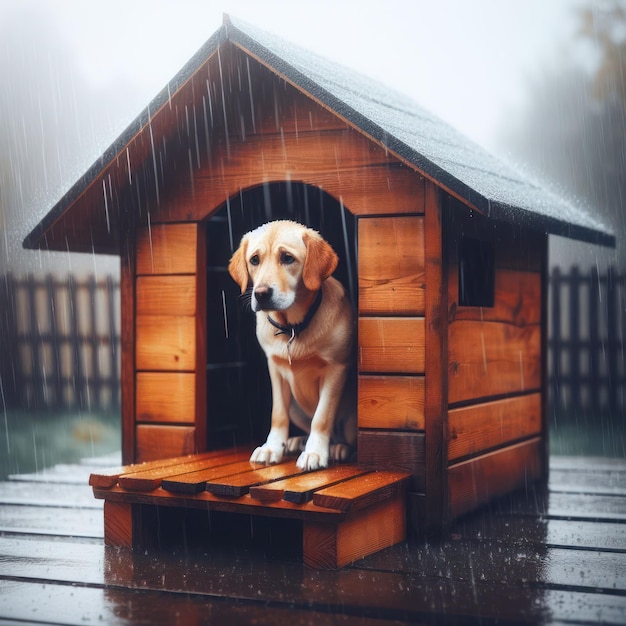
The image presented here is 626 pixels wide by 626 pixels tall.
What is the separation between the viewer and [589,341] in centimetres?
989

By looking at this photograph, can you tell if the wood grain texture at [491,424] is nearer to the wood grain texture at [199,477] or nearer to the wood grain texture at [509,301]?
the wood grain texture at [509,301]

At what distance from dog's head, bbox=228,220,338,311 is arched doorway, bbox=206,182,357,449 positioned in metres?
0.56

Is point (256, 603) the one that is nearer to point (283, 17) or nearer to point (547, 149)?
point (547, 149)

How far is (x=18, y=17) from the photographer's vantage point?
15672 millimetres

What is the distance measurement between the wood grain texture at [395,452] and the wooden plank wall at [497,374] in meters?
0.20

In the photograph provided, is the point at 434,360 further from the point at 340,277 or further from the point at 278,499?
the point at 340,277

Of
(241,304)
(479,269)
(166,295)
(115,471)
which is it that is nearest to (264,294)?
Answer: (166,295)

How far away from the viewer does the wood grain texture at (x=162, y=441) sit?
190 inches

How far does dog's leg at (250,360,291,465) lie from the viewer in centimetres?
440

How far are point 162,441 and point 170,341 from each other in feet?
1.86

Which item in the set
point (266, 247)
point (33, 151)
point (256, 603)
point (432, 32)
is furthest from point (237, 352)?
point (432, 32)

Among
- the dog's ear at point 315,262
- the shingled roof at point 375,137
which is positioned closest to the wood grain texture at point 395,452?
the dog's ear at point 315,262

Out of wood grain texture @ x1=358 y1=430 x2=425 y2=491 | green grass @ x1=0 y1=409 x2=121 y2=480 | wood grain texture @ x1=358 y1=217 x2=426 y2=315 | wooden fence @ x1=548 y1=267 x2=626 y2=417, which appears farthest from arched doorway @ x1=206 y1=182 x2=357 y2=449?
wooden fence @ x1=548 y1=267 x2=626 y2=417

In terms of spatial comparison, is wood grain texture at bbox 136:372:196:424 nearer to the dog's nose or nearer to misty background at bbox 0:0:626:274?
the dog's nose
